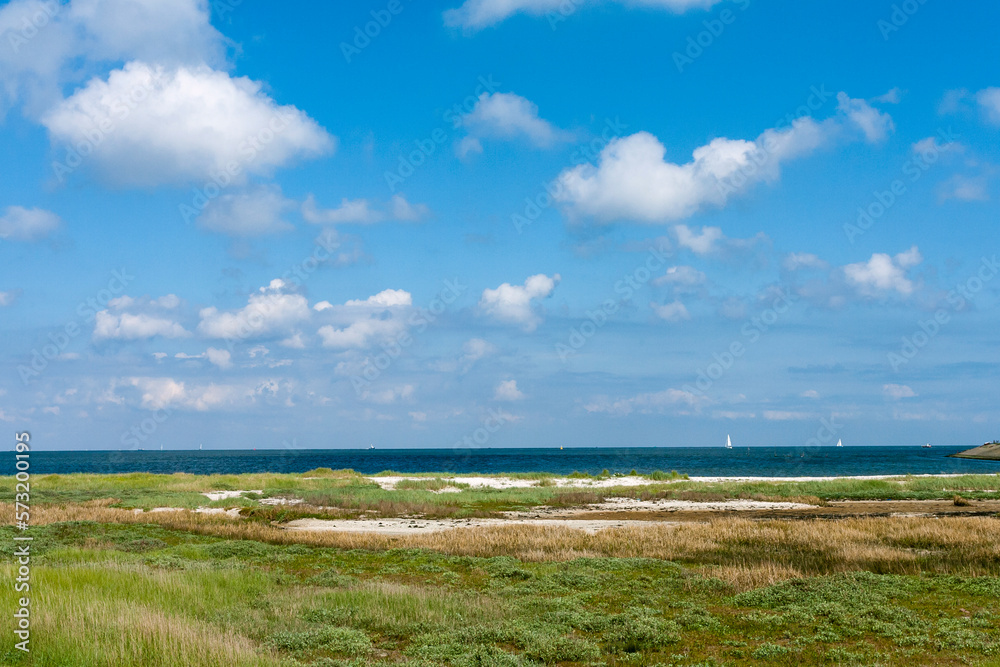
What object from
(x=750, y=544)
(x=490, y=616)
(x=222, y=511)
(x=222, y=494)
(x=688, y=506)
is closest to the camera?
(x=490, y=616)

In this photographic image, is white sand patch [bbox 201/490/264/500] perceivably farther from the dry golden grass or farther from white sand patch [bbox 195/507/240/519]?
the dry golden grass

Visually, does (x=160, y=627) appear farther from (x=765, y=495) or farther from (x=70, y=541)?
(x=765, y=495)

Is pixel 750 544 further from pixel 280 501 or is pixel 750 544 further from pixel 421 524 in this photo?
pixel 280 501

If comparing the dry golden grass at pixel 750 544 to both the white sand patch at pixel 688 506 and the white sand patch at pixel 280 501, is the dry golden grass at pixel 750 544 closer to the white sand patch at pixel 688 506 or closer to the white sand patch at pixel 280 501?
the white sand patch at pixel 688 506

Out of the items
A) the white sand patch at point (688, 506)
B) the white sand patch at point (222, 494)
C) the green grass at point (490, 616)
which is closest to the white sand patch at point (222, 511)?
the white sand patch at point (222, 494)

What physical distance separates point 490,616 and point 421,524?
2145 centimetres

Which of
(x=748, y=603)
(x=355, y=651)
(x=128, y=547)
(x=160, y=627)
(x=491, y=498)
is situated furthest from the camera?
(x=491, y=498)

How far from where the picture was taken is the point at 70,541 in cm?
2602

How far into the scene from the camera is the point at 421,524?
116ft

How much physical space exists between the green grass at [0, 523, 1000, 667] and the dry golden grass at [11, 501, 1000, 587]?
1774 mm

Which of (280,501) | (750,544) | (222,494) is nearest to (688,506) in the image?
(750,544)

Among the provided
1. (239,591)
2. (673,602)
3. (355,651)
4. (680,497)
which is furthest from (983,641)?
(680,497)

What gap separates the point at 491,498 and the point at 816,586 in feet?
110

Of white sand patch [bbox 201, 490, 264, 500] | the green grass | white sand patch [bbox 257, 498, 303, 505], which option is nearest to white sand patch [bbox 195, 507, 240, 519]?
white sand patch [bbox 257, 498, 303, 505]
